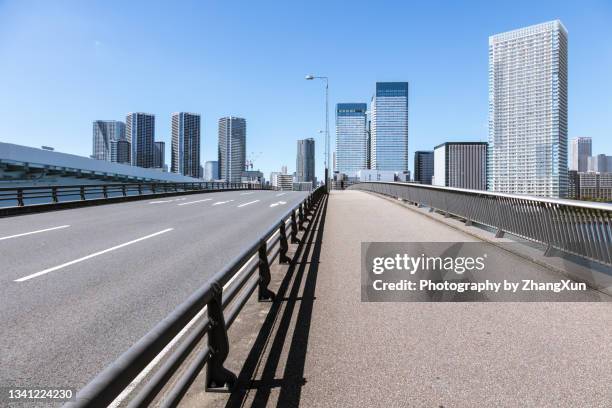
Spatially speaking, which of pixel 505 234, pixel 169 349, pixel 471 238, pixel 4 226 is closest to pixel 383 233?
pixel 471 238

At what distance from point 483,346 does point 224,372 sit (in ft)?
8.83

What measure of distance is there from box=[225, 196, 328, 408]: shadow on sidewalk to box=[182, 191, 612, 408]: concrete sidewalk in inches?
0.5

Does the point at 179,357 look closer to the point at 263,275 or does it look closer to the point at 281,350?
the point at 281,350

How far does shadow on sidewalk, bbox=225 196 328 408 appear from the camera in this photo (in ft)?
10.8

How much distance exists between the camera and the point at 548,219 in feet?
27.8

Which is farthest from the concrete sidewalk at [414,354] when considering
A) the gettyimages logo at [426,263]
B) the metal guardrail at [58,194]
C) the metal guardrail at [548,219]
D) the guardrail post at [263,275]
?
the metal guardrail at [58,194]

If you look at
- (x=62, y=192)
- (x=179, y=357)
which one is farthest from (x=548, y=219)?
(x=62, y=192)

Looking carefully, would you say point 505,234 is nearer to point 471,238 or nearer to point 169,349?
point 471,238

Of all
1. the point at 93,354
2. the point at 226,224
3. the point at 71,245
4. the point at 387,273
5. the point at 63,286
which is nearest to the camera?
the point at 93,354

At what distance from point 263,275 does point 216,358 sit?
8.54ft

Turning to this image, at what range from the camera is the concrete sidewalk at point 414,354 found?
129 inches

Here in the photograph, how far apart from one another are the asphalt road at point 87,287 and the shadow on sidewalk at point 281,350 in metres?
1.35

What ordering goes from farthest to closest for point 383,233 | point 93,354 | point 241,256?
point 383,233, point 241,256, point 93,354

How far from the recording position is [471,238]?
38.1 feet
